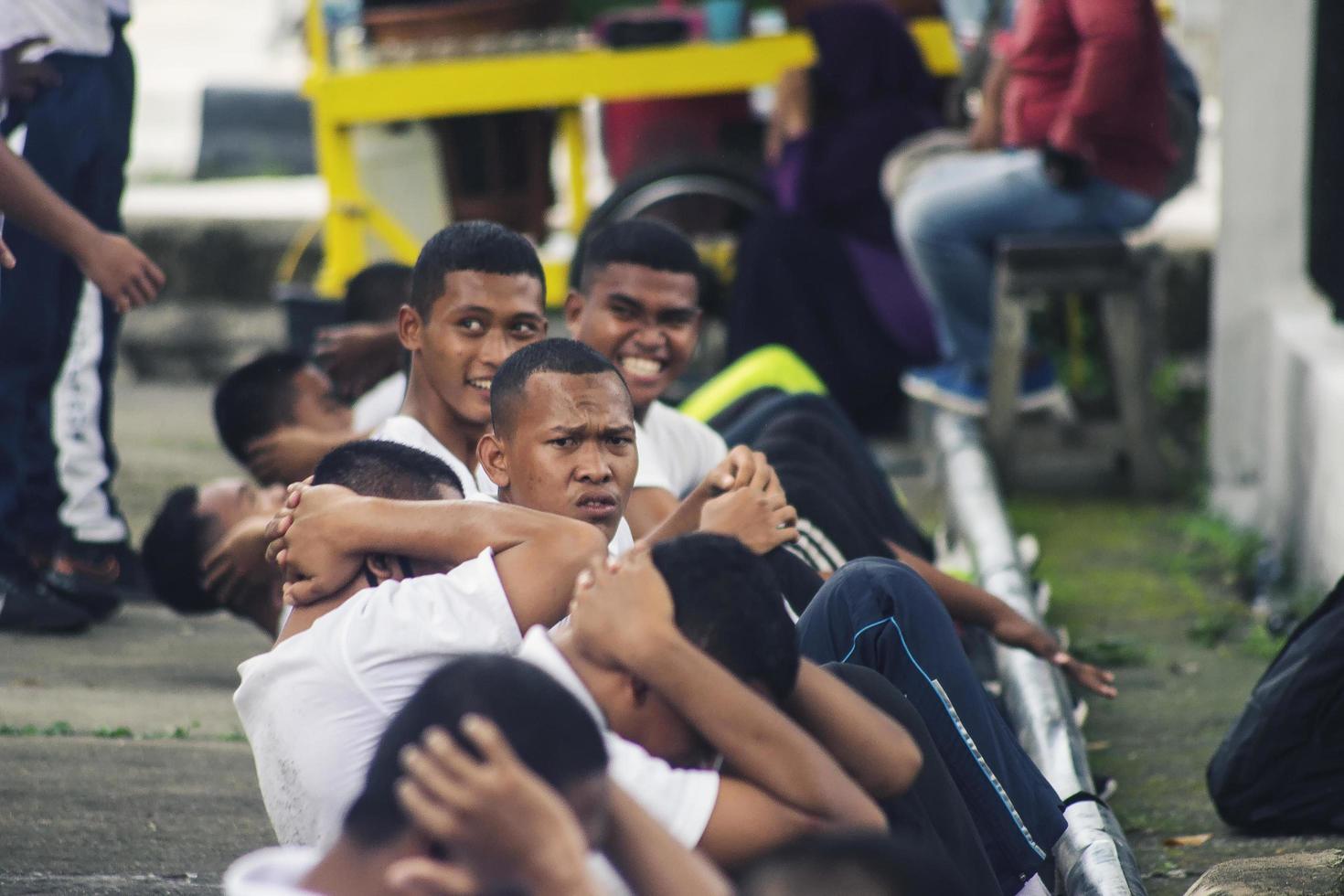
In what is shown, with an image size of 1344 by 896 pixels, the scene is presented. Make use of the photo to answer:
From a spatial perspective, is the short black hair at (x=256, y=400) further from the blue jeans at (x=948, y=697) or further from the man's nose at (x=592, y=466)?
the blue jeans at (x=948, y=697)

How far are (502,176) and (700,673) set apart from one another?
5760 millimetres

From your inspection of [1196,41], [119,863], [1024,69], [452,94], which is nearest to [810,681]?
[119,863]

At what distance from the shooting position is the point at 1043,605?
4828 mm

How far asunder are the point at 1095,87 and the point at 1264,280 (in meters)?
0.85

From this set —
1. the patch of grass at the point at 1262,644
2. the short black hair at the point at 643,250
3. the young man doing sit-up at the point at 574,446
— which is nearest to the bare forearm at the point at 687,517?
the young man doing sit-up at the point at 574,446

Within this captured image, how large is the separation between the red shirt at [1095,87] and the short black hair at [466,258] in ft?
8.64

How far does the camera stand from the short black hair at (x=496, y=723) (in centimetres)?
192

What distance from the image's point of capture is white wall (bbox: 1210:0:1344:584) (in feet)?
18.0

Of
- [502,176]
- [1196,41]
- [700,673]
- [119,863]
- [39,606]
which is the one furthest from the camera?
[1196,41]

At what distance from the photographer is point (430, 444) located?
3.48 meters

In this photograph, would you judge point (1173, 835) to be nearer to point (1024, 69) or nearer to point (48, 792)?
point (48, 792)

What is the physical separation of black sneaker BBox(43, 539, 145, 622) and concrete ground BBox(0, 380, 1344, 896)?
0.27 feet

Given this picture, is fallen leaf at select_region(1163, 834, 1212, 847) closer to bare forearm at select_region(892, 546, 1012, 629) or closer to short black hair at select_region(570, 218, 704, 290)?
bare forearm at select_region(892, 546, 1012, 629)

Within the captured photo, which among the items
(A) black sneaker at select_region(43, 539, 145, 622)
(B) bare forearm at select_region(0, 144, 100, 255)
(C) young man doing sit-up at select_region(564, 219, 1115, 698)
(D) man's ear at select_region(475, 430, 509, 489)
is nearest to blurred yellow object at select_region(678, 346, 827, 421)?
(C) young man doing sit-up at select_region(564, 219, 1115, 698)
